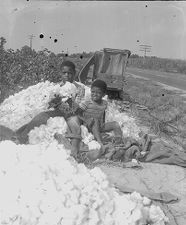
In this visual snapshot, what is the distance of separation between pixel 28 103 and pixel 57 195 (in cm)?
397

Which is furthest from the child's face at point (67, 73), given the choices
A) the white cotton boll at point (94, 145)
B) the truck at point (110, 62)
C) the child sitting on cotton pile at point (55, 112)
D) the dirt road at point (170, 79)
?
the dirt road at point (170, 79)

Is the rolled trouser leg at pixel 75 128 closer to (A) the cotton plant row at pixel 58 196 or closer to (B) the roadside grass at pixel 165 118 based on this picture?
(A) the cotton plant row at pixel 58 196

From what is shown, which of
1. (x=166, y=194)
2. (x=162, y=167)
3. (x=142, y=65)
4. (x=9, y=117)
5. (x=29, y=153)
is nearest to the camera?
(x=29, y=153)

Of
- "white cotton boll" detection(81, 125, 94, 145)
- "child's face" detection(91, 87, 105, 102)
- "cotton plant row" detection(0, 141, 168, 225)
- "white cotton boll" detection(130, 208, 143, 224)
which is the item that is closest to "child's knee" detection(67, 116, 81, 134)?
"white cotton boll" detection(81, 125, 94, 145)

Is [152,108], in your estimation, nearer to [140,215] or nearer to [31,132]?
[31,132]

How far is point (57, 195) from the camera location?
3.45 metres

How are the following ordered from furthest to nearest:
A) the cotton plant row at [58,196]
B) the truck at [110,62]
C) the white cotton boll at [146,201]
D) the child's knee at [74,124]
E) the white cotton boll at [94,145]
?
the truck at [110,62] → the child's knee at [74,124] → the white cotton boll at [94,145] → the white cotton boll at [146,201] → the cotton plant row at [58,196]

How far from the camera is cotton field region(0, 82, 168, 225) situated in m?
3.33

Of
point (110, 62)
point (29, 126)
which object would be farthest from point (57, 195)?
point (110, 62)

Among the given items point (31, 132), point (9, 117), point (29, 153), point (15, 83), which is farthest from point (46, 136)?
point (15, 83)

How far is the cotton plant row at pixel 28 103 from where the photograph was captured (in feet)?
21.8

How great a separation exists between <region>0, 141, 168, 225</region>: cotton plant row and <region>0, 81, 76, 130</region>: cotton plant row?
265 centimetres

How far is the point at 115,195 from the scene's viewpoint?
374 cm

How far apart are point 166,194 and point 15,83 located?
6117 millimetres
